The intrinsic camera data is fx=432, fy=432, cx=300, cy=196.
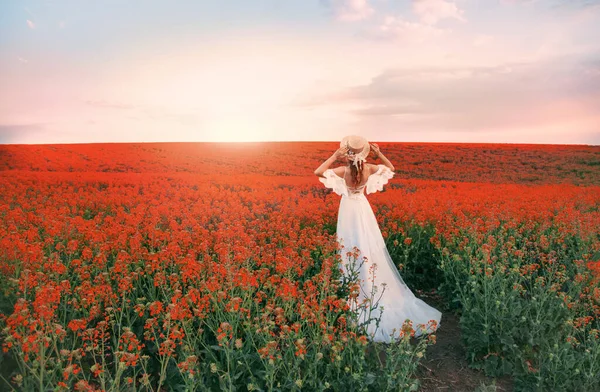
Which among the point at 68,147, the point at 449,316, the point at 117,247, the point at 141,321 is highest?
the point at 68,147

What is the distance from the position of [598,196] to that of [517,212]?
20.7 feet

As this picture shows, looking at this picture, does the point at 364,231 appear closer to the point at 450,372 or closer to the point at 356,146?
the point at 356,146

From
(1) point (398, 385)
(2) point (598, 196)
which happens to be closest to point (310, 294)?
(1) point (398, 385)

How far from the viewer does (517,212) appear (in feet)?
31.5

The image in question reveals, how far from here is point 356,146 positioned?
6133 millimetres

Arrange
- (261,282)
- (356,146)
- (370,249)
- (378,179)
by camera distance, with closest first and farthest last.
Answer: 1. (261,282)
2. (356,146)
3. (370,249)
4. (378,179)

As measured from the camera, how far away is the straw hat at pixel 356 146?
20.1 ft

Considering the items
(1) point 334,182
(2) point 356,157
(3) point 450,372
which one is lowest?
(3) point 450,372

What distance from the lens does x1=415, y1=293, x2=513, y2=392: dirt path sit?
190 inches

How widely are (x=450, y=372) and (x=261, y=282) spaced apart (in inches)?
98.2

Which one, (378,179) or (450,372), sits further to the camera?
(378,179)

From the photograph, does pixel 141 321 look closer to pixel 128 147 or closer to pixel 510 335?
pixel 510 335

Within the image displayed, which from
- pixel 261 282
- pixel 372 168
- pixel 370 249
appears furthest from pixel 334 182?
pixel 261 282

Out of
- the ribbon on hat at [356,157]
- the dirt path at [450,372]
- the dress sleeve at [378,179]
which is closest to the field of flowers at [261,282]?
the dirt path at [450,372]
